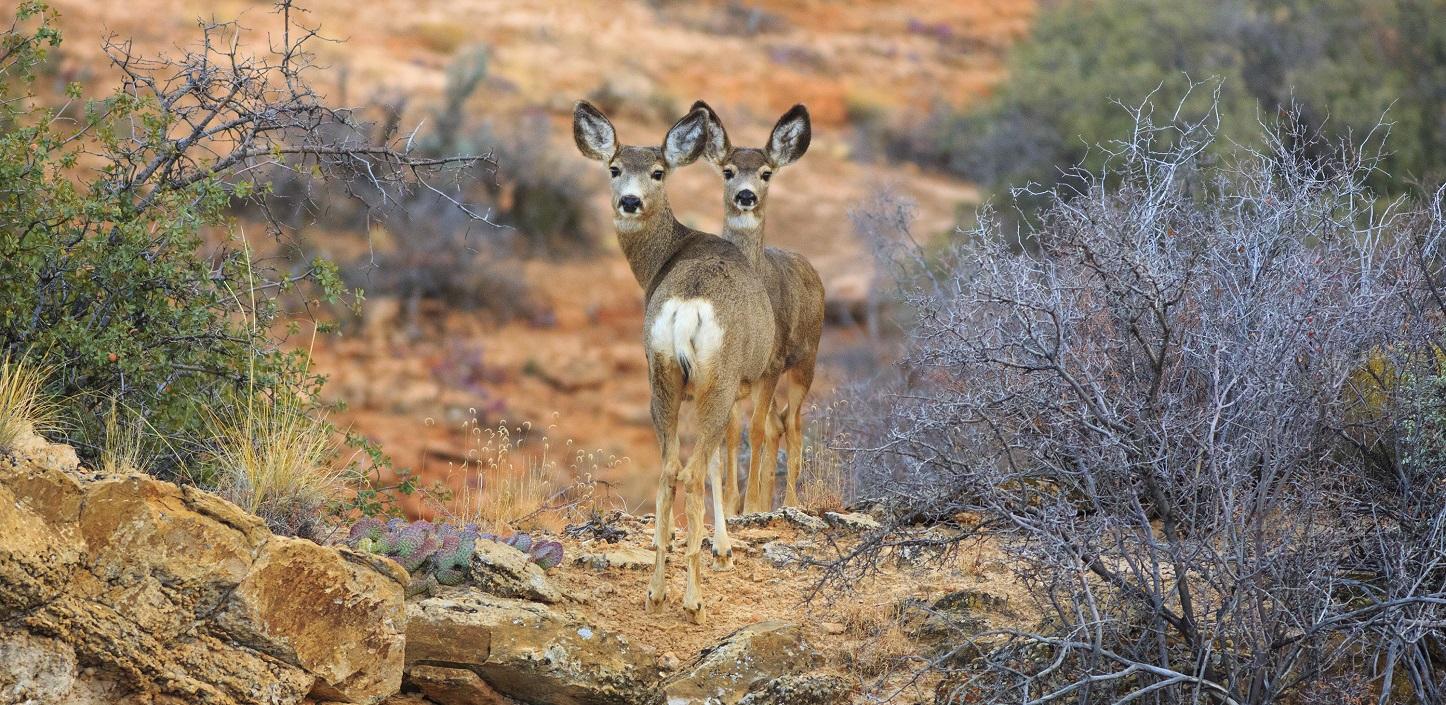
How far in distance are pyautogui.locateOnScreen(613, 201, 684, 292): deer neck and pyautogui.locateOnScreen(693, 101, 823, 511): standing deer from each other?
72 centimetres

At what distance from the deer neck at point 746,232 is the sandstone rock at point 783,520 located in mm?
1473

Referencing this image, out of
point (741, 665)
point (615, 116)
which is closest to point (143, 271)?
point (741, 665)

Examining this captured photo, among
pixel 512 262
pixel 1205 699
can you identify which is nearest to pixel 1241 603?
pixel 1205 699

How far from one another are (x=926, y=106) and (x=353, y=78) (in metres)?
13.2

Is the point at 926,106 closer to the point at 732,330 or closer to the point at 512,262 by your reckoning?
the point at 512,262

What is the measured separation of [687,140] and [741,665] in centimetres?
321

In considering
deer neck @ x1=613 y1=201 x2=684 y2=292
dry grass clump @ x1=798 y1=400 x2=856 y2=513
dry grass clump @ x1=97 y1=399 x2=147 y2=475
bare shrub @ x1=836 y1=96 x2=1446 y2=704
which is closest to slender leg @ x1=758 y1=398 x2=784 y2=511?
dry grass clump @ x1=798 y1=400 x2=856 y2=513

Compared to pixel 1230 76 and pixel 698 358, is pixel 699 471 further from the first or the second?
pixel 1230 76

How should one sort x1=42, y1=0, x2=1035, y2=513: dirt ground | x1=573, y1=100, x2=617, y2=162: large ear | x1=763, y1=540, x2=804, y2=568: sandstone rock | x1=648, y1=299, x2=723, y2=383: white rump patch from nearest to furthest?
x1=648, y1=299, x2=723, y2=383: white rump patch, x1=763, y1=540, x2=804, y2=568: sandstone rock, x1=573, y1=100, x2=617, y2=162: large ear, x1=42, y1=0, x2=1035, y2=513: dirt ground

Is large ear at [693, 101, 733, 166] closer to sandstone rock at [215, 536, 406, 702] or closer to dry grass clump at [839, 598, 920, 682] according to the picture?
dry grass clump at [839, 598, 920, 682]

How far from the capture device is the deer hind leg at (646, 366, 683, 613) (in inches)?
285

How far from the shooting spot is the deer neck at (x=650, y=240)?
8.50 metres

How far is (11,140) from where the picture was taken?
763cm

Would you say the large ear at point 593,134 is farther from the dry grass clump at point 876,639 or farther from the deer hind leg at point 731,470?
the dry grass clump at point 876,639
